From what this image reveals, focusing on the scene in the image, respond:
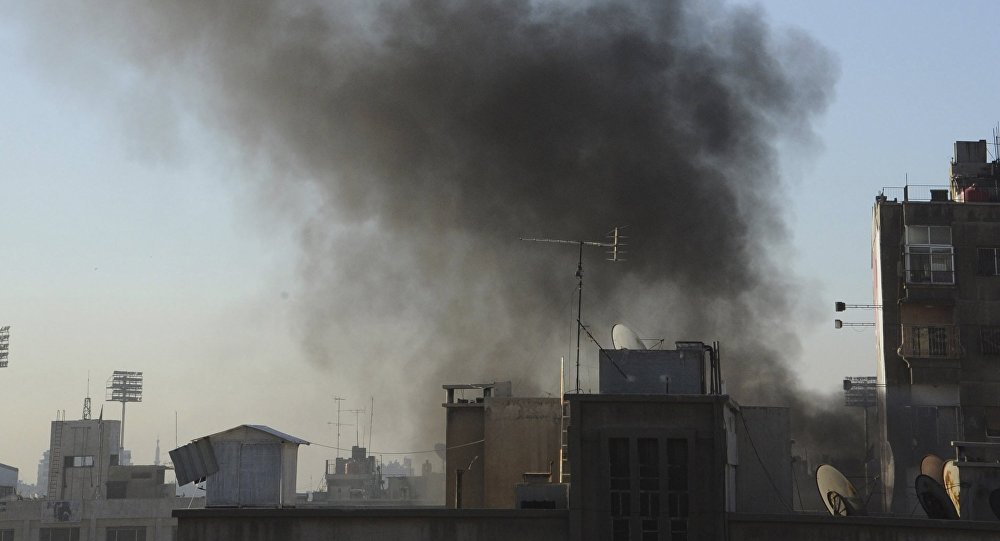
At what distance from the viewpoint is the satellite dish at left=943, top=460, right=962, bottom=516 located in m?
36.2

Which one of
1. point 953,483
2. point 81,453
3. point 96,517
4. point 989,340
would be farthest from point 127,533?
point 953,483

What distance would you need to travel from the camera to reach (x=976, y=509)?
117ft

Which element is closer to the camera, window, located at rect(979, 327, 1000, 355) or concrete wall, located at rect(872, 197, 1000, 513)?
concrete wall, located at rect(872, 197, 1000, 513)

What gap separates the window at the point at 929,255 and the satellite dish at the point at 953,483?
2129 cm

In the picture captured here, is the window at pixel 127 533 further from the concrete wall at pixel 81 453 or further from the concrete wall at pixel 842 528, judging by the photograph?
the concrete wall at pixel 842 528

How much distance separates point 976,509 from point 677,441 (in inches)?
379

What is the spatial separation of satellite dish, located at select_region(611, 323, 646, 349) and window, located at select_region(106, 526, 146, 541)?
58.1 m

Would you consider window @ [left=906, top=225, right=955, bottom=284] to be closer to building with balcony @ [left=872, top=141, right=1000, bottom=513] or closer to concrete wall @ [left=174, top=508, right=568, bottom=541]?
building with balcony @ [left=872, top=141, right=1000, bottom=513]

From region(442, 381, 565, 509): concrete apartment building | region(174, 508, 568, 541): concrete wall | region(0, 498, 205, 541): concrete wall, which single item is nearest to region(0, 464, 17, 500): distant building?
region(0, 498, 205, 541): concrete wall

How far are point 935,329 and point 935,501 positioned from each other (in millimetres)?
24670

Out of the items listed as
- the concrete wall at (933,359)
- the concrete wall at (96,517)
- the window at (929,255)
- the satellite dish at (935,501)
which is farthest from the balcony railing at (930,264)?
the concrete wall at (96,517)

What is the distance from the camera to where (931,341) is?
57.2m

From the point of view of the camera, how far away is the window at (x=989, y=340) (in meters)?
56.7

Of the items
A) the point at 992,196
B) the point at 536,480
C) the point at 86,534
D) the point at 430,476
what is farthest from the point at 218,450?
the point at 430,476
